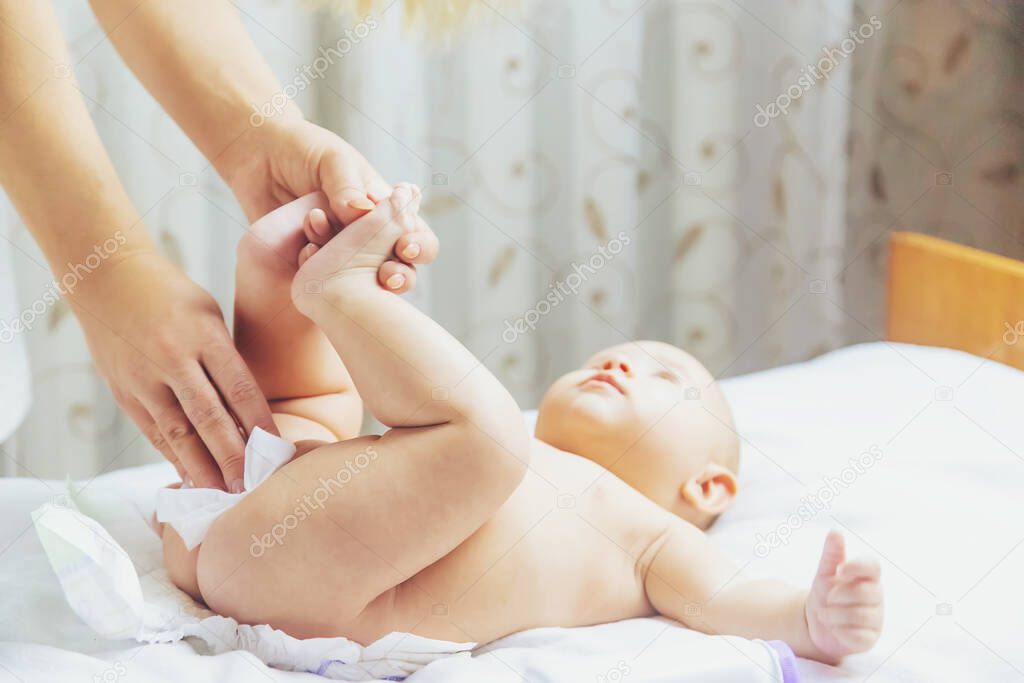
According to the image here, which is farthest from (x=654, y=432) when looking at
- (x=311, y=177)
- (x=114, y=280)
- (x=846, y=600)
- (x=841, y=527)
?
(x=114, y=280)

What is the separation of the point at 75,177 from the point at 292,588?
0.48 meters

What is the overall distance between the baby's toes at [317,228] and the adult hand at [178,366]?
4.6 inches

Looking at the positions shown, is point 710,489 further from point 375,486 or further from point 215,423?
point 215,423

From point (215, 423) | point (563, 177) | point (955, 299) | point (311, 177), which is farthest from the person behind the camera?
point (563, 177)

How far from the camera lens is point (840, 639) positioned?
0.85 metres

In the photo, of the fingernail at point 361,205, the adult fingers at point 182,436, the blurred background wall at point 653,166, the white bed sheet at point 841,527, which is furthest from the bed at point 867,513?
the blurred background wall at point 653,166

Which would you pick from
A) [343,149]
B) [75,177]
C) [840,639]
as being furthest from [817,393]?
[75,177]

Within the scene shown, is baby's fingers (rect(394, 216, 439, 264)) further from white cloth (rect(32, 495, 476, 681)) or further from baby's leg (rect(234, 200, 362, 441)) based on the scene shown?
white cloth (rect(32, 495, 476, 681))

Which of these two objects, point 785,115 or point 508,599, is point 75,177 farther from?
point 785,115

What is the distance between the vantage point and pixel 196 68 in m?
1.14

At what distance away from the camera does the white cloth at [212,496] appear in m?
0.93

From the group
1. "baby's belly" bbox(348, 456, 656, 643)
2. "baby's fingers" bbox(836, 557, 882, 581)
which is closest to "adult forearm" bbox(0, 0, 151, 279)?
"baby's belly" bbox(348, 456, 656, 643)

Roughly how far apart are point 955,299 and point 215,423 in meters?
1.14

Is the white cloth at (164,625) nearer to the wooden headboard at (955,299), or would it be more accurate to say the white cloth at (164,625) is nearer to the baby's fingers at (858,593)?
the baby's fingers at (858,593)
